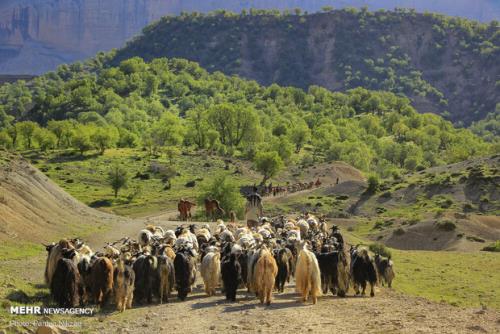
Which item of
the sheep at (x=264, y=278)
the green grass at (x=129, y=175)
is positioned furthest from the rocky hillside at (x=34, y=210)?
the green grass at (x=129, y=175)

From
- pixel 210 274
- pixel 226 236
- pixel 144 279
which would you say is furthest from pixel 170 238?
pixel 144 279

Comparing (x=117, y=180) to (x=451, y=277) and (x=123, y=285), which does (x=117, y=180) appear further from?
(x=123, y=285)

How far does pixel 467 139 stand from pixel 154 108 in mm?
77159

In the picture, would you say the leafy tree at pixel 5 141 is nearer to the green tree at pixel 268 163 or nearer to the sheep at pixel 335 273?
the green tree at pixel 268 163

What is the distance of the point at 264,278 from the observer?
24.9m

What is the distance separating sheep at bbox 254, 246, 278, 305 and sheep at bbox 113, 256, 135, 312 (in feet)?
13.3

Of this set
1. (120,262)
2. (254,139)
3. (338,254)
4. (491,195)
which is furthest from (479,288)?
(254,139)

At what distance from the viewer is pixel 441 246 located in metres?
62.1

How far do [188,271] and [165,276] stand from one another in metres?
1.00

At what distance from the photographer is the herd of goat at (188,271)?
2412cm

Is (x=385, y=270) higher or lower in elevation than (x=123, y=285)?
lower

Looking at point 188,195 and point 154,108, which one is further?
point 154,108

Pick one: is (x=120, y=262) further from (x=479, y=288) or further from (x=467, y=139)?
(x=467, y=139)

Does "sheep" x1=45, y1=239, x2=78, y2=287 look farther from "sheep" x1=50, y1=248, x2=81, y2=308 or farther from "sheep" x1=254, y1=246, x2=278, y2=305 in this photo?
"sheep" x1=254, y1=246, x2=278, y2=305
